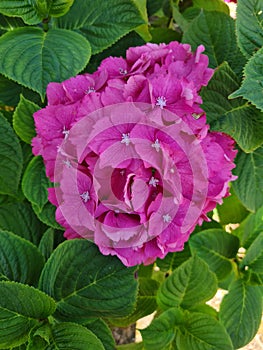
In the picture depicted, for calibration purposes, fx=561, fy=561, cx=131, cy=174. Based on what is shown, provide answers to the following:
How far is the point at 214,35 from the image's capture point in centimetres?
87

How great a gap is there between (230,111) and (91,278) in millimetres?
304

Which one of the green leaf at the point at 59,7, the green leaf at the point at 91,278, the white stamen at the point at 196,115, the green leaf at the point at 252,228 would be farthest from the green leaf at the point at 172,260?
the green leaf at the point at 59,7

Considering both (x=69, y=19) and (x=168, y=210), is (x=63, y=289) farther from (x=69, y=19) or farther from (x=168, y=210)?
(x=69, y=19)

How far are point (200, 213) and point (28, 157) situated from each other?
0.35 meters

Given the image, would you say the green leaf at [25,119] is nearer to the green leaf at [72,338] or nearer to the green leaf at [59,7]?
the green leaf at [59,7]

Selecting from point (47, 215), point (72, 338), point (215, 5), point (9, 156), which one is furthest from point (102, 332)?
point (215, 5)

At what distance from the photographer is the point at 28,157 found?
3.03ft

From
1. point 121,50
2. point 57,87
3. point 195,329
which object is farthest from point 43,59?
point 195,329

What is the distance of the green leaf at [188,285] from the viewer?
0.85 meters

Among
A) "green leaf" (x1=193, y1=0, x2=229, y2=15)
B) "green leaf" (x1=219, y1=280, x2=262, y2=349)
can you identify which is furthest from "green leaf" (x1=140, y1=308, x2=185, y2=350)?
"green leaf" (x1=193, y1=0, x2=229, y2=15)

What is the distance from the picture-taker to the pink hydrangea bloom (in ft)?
2.04

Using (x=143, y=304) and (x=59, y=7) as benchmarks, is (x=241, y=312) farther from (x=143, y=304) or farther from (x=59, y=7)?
(x=59, y=7)

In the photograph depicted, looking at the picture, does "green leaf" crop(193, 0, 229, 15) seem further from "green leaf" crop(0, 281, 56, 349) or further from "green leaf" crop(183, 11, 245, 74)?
"green leaf" crop(0, 281, 56, 349)

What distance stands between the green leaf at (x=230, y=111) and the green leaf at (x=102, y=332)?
0.34 metres
